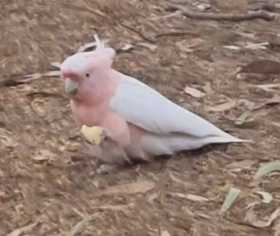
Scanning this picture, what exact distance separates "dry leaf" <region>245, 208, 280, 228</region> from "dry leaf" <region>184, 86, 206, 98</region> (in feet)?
2.59

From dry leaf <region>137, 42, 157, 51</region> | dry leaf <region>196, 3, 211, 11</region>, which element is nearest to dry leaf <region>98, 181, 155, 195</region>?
dry leaf <region>137, 42, 157, 51</region>

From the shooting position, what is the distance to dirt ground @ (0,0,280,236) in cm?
270

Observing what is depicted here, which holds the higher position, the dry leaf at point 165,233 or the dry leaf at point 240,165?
the dry leaf at point 240,165

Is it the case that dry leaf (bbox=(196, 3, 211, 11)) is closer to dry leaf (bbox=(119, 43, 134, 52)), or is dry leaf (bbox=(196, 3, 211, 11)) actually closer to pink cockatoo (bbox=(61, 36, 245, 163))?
dry leaf (bbox=(119, 43, 134, 52))

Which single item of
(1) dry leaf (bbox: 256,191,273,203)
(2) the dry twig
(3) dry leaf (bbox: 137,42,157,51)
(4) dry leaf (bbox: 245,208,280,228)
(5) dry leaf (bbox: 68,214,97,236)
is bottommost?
(5) dry leaf (bbox: 68,214,97,236)

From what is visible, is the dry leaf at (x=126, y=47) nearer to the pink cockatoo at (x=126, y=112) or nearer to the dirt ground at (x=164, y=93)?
the dirt ground at (x=164, y=93)

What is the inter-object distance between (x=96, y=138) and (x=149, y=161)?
0.21 meters

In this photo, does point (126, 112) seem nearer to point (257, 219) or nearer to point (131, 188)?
point (131, 188)

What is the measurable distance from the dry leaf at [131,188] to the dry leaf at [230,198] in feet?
0.75

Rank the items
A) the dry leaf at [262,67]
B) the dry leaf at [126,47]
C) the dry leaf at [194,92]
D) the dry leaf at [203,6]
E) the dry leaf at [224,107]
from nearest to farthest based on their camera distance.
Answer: the dry leaf at [224,107] < the dry leaf at [194,92] < the dry leaf at [262,67] < the dry leaf at [126,47] < the dry leaf at [203,6]

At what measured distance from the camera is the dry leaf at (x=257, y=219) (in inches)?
104

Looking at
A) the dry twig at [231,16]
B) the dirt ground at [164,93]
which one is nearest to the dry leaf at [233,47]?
the dirt ground at [164,93]

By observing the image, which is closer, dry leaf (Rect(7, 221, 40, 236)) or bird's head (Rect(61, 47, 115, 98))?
dry leaf (Rect(7, 221, 40, 236))

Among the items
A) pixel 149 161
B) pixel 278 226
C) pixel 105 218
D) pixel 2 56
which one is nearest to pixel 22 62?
pixel 2 56
